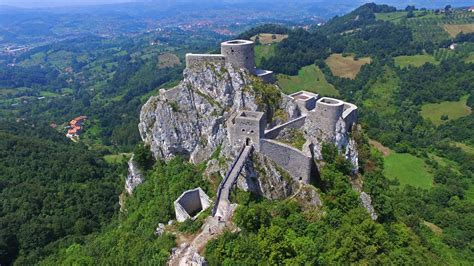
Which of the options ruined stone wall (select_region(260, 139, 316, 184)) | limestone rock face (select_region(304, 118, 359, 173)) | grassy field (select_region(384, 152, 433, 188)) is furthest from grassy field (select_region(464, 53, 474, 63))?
ruined stone wall (select_region(260, 139, 316, 184))

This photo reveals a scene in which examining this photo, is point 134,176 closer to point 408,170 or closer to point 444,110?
point 408,170

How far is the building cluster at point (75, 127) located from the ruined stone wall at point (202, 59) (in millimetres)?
108935

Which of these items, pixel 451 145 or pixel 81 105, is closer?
pixel 451 145

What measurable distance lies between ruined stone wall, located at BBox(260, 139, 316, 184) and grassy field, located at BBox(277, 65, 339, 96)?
9066 cm

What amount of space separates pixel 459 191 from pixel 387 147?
20.6m

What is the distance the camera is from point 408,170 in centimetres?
8331

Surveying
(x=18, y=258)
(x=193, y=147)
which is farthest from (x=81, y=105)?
(x=193, y=147)

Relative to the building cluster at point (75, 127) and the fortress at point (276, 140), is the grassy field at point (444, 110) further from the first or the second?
the building cluster at point (75, 127)

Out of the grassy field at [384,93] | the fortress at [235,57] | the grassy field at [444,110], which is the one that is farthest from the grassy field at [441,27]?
the fortress at [235,57]

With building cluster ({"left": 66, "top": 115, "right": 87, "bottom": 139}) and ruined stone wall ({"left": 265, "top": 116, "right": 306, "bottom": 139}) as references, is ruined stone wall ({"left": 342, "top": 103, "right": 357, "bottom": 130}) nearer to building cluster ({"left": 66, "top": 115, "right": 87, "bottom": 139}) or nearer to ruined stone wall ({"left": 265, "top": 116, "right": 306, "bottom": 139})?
ruined stone wall ({"left": 265, "top": 116, "right": 306, "bottom": 139})

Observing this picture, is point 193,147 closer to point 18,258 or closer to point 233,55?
point 233,55

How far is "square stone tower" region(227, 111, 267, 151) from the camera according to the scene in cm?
4128

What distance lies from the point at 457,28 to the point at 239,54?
171310 millimetres

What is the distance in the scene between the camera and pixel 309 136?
45094mm
